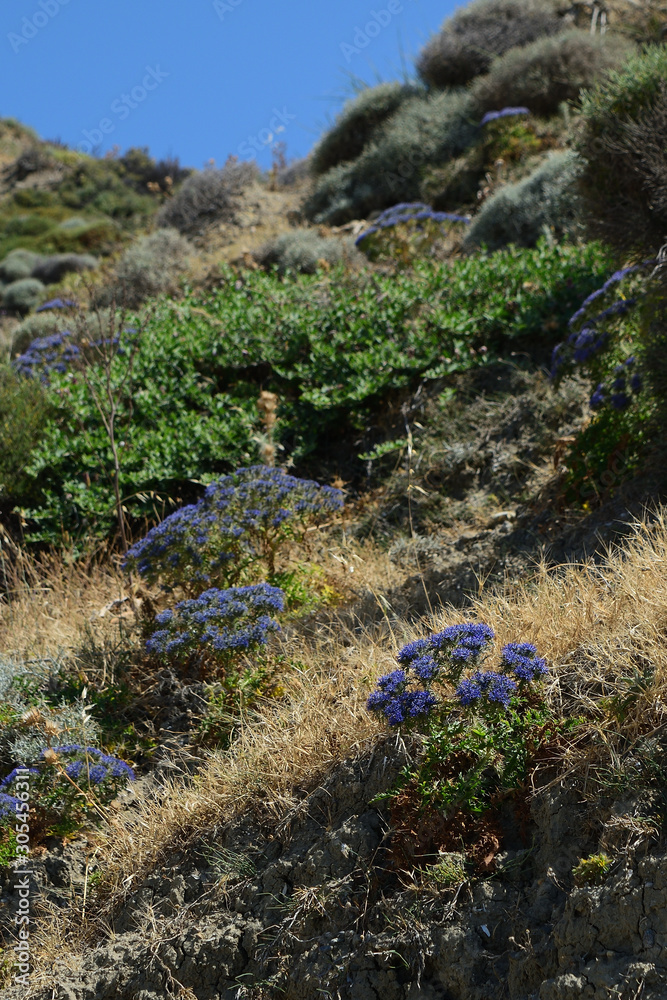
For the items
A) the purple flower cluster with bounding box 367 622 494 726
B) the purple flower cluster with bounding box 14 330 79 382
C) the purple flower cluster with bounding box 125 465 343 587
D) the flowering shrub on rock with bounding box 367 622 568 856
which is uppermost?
the purple flower cluster with bounding box 14 330 79 382

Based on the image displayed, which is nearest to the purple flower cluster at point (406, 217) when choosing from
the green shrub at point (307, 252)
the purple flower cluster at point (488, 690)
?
the green shrub at point (307, 252)

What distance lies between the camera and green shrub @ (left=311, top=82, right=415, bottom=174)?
1336cm

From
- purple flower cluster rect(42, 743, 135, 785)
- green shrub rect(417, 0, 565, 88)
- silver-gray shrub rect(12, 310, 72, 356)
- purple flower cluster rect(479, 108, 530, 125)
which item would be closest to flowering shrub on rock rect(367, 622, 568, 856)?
purple flower cluster rect(42, 743, 135, 785)

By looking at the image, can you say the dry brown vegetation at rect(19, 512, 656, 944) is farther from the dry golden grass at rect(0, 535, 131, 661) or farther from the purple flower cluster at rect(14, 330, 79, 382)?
the purple flower cluster at rect(14, 330, 79, 382)

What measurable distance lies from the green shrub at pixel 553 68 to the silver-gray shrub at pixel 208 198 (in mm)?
4361

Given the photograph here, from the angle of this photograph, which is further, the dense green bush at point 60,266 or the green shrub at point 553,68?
the dense green bush at point 60,266

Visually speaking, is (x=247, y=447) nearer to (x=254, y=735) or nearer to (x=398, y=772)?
(x=254, y=735)

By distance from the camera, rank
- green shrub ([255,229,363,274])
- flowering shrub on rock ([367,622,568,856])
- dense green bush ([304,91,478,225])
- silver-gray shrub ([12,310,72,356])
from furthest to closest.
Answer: dense green bush ([304,91,478,225]) < silver-gray shrub ([12,310,72,356]) < green shrub ([255,229,363,274]) < flowering shrub on rock ([367,622,568,856])

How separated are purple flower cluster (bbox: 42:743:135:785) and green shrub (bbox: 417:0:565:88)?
1206cm

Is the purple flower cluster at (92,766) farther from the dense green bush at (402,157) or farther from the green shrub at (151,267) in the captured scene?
the dense green bush at (402,157)

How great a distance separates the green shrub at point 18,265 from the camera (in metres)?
17.5

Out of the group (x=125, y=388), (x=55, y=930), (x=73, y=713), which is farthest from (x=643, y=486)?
(x=125, y=388)

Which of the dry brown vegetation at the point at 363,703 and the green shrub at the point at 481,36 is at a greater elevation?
the green shrub at the point at 481,36

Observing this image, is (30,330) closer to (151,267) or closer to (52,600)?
(151,267)
